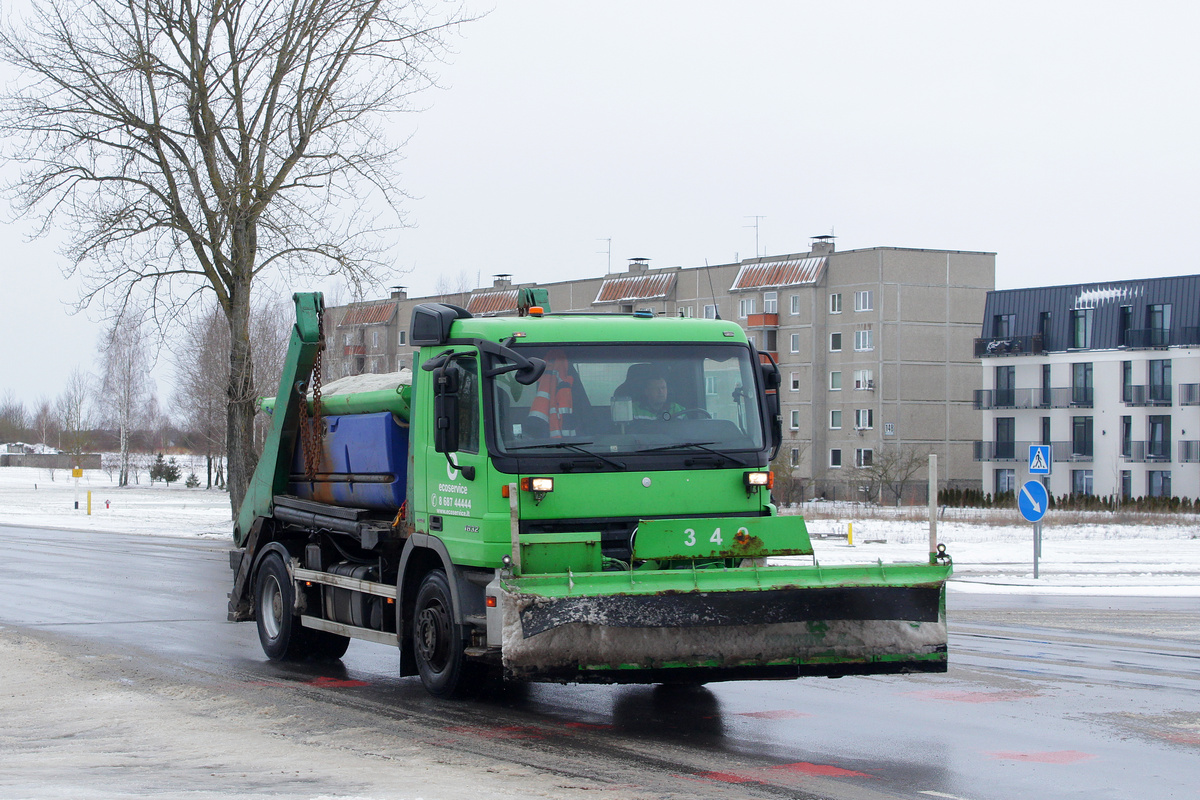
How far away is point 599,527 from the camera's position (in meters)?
9.08

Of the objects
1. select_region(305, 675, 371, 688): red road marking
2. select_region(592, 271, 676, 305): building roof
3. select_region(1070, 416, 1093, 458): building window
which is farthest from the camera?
select_region(592, 271, 676, 305): building roof

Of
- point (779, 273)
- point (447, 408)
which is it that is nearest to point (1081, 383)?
point (779, 273)

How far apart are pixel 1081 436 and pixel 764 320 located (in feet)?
70.0

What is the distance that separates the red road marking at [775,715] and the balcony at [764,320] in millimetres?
76300

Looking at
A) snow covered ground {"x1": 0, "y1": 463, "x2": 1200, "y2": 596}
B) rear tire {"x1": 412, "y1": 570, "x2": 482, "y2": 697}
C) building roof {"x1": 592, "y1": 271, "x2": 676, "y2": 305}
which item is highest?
building roof {"x1": 592, "y1": 271, "x2": 676, "y2": 305}

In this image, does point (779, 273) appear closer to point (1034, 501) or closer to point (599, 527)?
point (1034, 501)

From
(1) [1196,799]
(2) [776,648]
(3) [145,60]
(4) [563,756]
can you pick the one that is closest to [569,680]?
(4) [563,756]

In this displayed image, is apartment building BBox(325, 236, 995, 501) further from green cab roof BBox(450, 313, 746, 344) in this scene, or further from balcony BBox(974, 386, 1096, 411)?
green cab roof BBox(450, 313, 746, 344)

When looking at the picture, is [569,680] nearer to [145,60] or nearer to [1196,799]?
[1196,799]

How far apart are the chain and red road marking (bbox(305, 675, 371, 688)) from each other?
1.93 metres

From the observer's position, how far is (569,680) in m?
8.38

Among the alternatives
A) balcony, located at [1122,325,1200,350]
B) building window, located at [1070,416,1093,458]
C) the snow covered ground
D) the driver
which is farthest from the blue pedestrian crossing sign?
building window, located at [1070,416,1093,458]

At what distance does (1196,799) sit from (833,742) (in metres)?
2.23

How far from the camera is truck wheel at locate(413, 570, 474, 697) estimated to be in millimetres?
9430
